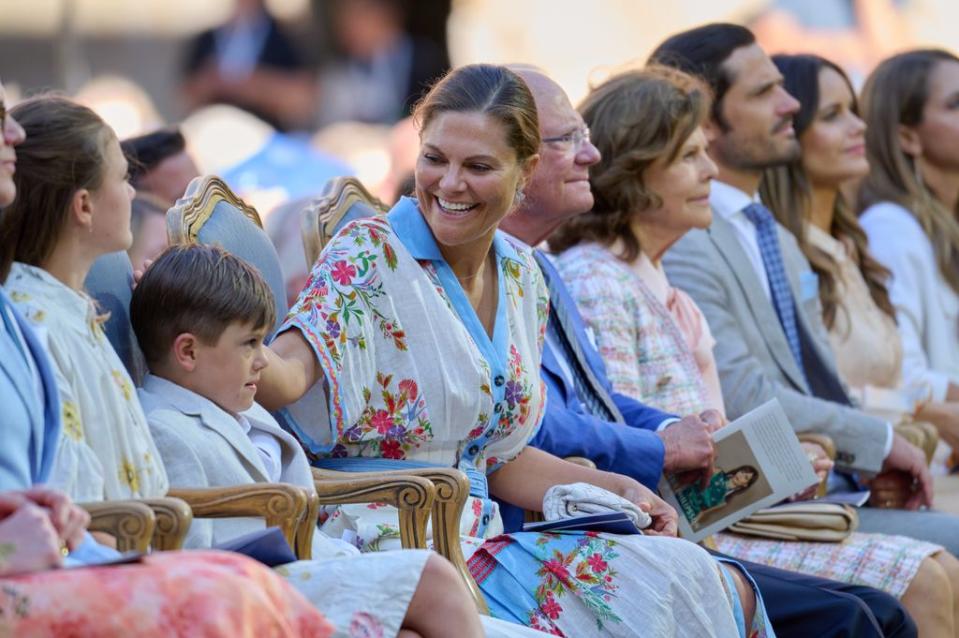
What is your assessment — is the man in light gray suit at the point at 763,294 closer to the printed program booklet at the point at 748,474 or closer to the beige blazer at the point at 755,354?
the beige blazer at the point at 755,354

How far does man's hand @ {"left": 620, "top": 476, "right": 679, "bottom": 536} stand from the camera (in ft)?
13.4

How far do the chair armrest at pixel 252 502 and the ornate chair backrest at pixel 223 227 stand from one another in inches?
29.7

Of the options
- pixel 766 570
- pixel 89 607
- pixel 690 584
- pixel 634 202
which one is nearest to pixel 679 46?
pixel 634 202

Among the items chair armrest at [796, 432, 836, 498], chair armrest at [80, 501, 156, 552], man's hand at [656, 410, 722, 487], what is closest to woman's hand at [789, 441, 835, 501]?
chair armrest at [796, 432, 836, 498]

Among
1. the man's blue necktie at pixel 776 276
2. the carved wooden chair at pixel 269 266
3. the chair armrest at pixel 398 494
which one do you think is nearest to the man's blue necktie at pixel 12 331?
the carved wooden chair at pixel 269 266

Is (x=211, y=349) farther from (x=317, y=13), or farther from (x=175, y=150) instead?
(x=317, y=13)

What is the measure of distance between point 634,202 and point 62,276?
2131 mm

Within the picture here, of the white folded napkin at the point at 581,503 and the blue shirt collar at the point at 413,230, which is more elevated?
the blue shirt collar at the point at 413,230

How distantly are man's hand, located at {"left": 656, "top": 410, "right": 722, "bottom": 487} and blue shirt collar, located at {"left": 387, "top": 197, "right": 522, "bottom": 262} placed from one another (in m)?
0.85

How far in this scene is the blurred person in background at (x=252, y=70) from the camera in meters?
12.3

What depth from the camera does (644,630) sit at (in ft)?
11.9

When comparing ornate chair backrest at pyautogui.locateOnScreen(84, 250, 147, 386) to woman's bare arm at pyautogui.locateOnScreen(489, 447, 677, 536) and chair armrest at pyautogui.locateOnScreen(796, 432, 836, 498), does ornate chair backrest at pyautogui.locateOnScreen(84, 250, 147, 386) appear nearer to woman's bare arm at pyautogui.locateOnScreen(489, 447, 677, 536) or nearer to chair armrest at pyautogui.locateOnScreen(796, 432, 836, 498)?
woman's bare arm at pyautogui.locateOnScreen(489, 447, 677, 536)

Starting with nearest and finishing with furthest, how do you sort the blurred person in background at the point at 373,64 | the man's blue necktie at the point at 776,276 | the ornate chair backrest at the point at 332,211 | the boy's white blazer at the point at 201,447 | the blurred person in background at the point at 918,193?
the boy's white blazer at the point at 201,447 → the ornate chair backrest at the point at 332,211 → the man's blue necktie at the point at 776,276 → the blurred person in background at the point at 918,193 → the blurred person in background at the point at 373,64

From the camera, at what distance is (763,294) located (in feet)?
17.8
